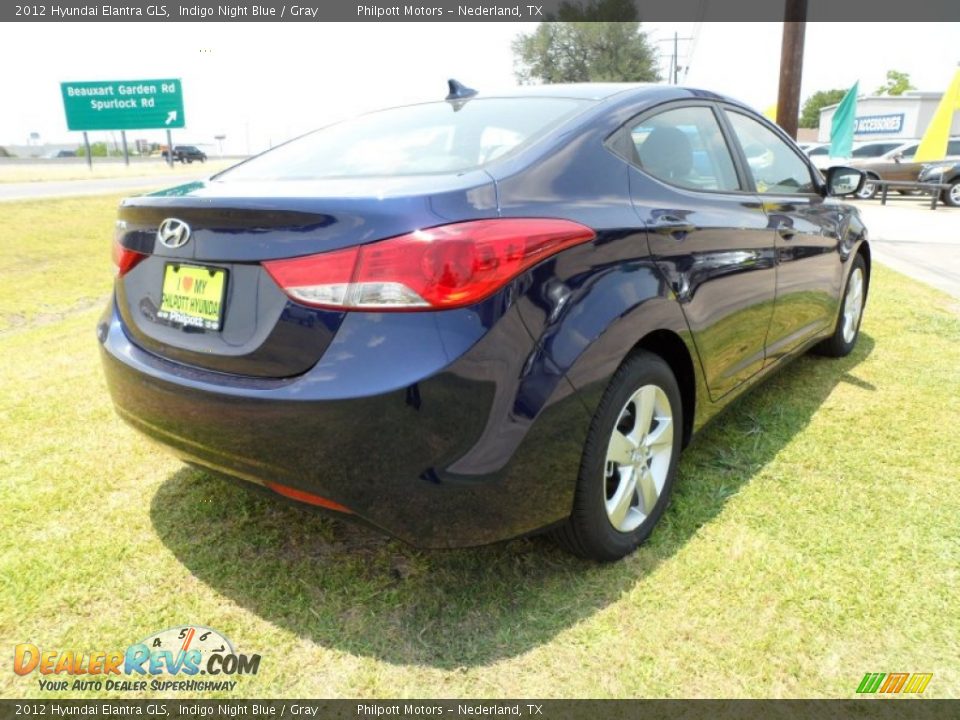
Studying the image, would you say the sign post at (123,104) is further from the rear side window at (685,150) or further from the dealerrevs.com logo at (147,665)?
the dealerrevs.com logo at (147,665)

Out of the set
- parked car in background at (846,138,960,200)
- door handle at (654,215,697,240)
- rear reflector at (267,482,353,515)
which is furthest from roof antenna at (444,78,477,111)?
parked car in background at (846,138,960,200)

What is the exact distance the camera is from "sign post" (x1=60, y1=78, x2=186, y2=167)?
38.8 metres

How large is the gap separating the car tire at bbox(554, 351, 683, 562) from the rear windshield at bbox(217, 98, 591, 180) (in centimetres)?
82

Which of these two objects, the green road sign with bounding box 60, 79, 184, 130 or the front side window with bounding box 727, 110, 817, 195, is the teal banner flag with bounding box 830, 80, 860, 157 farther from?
the green road sign with bounding box 60, 79, 184, 130

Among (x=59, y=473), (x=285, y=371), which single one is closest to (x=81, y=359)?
(x=59, y=473)

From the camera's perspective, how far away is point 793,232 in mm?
3270

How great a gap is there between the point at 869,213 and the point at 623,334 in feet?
55.7

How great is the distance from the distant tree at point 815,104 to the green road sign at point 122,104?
2836 inches

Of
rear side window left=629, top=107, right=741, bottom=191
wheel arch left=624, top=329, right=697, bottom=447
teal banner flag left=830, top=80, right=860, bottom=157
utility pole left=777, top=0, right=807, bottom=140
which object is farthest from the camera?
teal banner flag left=830, top=80, right=860, bottom=157

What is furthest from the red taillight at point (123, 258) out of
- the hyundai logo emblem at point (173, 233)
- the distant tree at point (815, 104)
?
the distant tree at point (815, 104)

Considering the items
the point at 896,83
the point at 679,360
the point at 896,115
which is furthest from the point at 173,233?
the point at 896,83

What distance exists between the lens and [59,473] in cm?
289

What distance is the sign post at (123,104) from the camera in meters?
38.8

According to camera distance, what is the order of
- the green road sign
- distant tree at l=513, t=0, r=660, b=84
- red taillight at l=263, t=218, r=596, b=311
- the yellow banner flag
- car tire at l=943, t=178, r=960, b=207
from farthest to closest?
distant tree at l=513, t=0, r=660, b=84 → the green road sign → car tire at l=943, t=178, r=960, b=207 → the yellow banner flag → red taillight at l=263, t=218, r=596, b=311
